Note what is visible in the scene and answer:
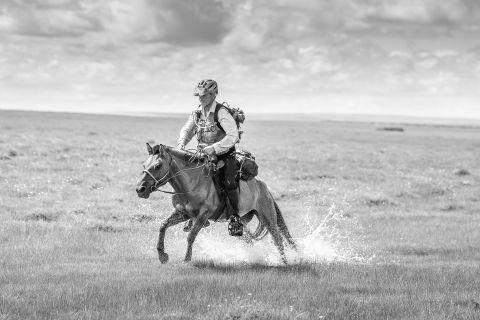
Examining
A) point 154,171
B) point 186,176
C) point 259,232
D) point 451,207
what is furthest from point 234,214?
point 451,207

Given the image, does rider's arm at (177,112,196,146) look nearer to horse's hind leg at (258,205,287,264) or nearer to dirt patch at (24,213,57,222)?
horse's hind leg at (258,205,287,264)

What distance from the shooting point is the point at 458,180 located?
31.9 m

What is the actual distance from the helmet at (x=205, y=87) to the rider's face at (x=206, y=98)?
7cm

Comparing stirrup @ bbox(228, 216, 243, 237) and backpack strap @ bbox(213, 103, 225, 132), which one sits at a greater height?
backpack strap @ bbox(213, 103, 225, 132)

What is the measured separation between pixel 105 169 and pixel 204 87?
19.1m

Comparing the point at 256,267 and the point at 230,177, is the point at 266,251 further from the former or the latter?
the point at 230,177

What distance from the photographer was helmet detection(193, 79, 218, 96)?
10.8 metres

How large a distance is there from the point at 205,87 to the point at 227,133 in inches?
33.2

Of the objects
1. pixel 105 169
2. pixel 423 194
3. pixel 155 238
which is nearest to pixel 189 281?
pixel 155 238

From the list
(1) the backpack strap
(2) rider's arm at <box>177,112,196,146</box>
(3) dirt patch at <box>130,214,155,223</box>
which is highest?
(1) the backpack strap

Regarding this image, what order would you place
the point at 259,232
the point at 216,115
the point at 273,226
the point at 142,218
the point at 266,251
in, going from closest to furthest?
the point at 216,115
the point at 273,226
the point at 259,232
the point at 266,251
the point at 142,218

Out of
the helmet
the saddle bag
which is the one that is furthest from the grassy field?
the helmet

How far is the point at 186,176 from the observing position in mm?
10797

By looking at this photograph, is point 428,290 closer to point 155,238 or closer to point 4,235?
point 155,238
